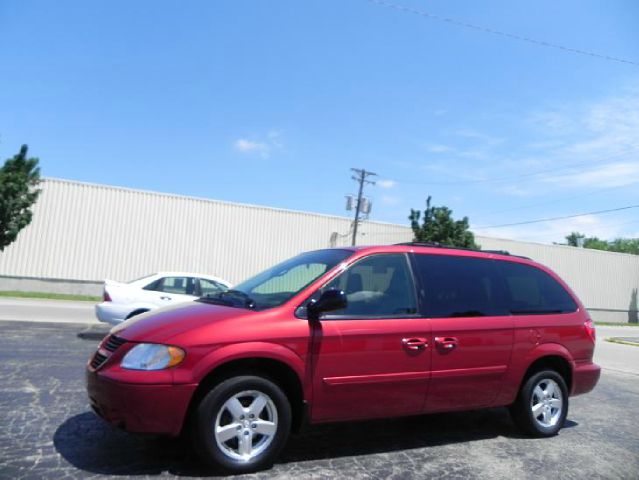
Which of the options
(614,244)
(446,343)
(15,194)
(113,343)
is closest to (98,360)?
(113,343)

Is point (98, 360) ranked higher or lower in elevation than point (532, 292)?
lower

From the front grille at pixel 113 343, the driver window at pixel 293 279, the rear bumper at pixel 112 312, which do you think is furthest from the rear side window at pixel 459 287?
the rear bumper at pixel 112 312

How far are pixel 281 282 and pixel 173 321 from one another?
1092mm

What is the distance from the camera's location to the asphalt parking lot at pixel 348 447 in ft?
12.8

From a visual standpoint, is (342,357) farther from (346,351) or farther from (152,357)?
(152,357)

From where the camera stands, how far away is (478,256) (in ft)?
17.7

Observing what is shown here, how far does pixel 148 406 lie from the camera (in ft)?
11.8

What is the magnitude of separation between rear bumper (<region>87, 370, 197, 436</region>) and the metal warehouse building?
26.8 metres

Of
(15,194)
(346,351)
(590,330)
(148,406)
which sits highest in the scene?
(15,194)

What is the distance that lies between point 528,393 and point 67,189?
27.7 m

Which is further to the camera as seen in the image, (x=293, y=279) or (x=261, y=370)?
(x=293, y=279)

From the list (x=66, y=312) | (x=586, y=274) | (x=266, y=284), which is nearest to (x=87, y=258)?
(x=66, y=312)

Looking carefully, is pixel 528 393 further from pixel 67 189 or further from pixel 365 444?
pixel 67 189

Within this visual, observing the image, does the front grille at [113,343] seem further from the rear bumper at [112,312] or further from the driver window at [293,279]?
the rear bumper at [112,312]
